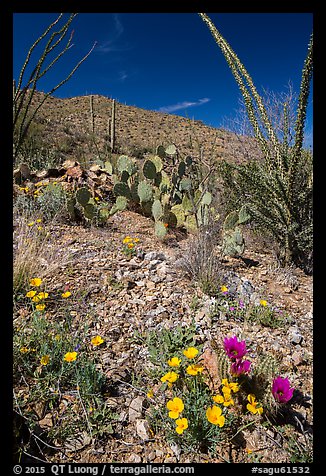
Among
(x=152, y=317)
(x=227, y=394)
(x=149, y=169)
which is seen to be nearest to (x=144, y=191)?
(x=149, y=169)

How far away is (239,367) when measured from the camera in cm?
148

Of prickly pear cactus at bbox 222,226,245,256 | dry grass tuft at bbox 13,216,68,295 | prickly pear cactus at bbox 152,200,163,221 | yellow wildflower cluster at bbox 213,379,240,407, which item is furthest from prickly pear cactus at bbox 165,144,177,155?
yellow wildflower cluster at bbox 213,379,240,407

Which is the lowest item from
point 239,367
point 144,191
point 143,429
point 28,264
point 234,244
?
point 143,429

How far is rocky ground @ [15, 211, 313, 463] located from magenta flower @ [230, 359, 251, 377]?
251mm

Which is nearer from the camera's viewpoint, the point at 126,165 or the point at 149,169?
the point at 149,169

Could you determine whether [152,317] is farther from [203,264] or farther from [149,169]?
[149,169]

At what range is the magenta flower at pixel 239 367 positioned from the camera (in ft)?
4.83

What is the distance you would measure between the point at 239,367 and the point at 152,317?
2.57 ft

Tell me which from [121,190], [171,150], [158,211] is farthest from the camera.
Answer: [171,150]

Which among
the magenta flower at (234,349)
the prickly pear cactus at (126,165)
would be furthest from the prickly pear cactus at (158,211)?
the magenta flower at (234,349)

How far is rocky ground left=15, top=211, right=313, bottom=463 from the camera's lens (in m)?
1.35
